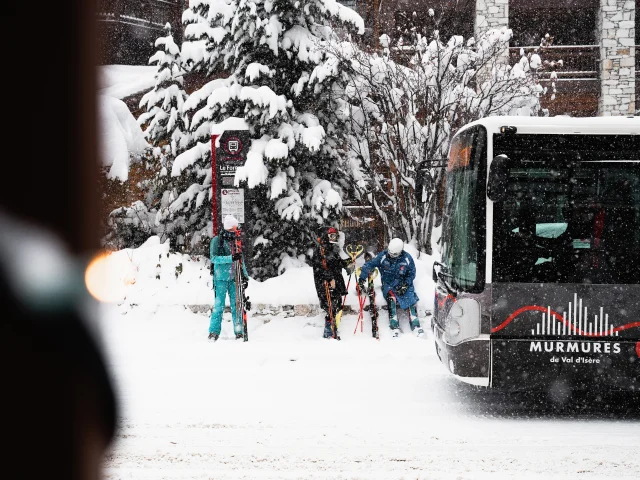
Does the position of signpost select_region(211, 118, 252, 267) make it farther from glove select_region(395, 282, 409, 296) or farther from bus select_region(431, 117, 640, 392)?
bus select_region(431, 117, 640, 392)

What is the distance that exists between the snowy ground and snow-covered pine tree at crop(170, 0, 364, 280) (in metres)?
3.39

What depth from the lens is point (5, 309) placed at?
391 inches

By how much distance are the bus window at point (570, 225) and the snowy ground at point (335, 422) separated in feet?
4.72

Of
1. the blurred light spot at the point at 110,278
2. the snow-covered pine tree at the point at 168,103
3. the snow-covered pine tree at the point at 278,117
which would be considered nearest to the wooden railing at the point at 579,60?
the snow-covered pine tree at the point at 278,117

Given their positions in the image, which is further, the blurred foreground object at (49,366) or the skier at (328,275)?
the skier at (328,275)

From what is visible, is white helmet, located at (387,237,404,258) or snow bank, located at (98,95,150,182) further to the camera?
snow bank, located at (98,95,150,182)

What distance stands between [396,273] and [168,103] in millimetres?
6720

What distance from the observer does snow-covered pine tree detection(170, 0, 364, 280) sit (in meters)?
12.2

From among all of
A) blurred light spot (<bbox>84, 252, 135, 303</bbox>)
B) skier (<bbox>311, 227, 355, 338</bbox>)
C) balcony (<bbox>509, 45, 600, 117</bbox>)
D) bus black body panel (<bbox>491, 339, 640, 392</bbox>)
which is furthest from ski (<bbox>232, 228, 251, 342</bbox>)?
balcony (<bbox>509, 45, 600, 117</bbox>)

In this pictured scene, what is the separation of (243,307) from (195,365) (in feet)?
5.35

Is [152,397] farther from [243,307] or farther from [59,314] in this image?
[59,314]

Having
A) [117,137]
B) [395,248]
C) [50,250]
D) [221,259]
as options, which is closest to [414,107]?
[395,248]

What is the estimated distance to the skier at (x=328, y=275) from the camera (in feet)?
34.2

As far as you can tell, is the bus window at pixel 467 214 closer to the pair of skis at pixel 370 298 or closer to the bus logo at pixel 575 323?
the bus logo at pixel 575 323
